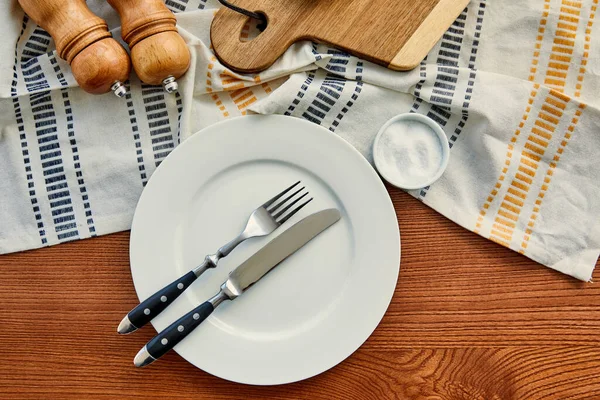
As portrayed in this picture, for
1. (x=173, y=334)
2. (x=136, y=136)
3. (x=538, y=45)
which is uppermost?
(x=538, y=45)

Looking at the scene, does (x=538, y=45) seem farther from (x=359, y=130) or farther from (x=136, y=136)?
(x=136, y=136)

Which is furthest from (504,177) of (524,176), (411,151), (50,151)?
(50,151)

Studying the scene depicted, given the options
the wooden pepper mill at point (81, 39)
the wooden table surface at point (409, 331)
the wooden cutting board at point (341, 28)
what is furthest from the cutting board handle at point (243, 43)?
the wooden table surface at point (409, 331)

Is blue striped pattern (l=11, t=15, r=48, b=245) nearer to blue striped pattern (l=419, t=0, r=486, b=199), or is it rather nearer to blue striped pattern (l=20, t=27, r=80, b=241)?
blue striped pattern (l=20, t=27, r=80, b=241)

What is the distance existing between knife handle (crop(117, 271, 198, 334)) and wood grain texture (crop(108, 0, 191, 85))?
0.26m

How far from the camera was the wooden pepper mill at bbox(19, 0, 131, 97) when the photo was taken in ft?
2.22

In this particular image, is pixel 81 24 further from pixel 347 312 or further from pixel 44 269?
pixel 347 312

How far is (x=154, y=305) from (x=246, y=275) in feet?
0.38

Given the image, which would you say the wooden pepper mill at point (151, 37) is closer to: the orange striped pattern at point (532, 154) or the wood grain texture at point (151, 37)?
the wood grain texture at point (151, 37)

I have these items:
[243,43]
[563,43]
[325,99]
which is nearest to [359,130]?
[325,99]

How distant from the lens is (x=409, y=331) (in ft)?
2.49

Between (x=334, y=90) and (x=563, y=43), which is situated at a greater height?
(x=563, y=43)

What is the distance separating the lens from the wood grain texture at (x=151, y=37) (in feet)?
2.24

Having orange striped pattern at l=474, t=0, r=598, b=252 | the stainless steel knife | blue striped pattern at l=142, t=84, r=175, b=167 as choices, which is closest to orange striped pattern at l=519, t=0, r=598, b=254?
orange striped pattern at l=474, t=0, r=598, b=252
